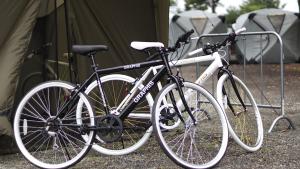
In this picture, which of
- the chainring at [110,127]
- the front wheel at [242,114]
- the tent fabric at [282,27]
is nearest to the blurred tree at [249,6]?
the tent fabric at [282,27]

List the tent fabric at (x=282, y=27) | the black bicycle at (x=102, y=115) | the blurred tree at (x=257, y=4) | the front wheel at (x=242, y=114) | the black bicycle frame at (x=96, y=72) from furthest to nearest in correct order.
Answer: the blurred tree at (x=257, y=4) < the tent fabric at (x=282, y=27) < the front wheel at (x=242, y=114) < the black bicycle frame at (x=96, y=72) < the black bicycle at (x=102, y=115)

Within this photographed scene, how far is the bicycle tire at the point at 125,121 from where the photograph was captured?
584 centimetres

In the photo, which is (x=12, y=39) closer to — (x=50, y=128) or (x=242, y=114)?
(x=50, y=128)

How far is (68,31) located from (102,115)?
146 cm

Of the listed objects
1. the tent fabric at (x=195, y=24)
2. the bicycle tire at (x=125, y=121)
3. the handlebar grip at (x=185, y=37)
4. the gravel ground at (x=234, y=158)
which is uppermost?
the handlebar grip at (x=185, y=37)

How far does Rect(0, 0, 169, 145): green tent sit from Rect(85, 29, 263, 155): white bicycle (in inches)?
30.5

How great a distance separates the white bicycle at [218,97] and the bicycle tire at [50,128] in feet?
0.83

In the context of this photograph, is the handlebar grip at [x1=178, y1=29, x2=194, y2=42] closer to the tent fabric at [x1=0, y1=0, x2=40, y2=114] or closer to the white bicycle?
the white bicycle

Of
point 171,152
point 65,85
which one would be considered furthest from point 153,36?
point 171,152

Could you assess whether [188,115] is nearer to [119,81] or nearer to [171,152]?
[171,152]

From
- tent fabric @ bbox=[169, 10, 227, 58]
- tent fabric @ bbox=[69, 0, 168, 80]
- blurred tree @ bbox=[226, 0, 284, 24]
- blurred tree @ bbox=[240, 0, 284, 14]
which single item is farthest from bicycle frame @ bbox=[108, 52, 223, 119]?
blurred tree @ bbox=[240, 0, 284, 14]

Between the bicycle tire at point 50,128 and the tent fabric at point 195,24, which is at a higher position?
the bicycle tire at point 50,128

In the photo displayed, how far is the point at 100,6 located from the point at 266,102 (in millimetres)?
4701

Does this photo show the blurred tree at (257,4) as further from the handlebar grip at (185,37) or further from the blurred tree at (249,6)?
the handlebar grip at (185,37)
